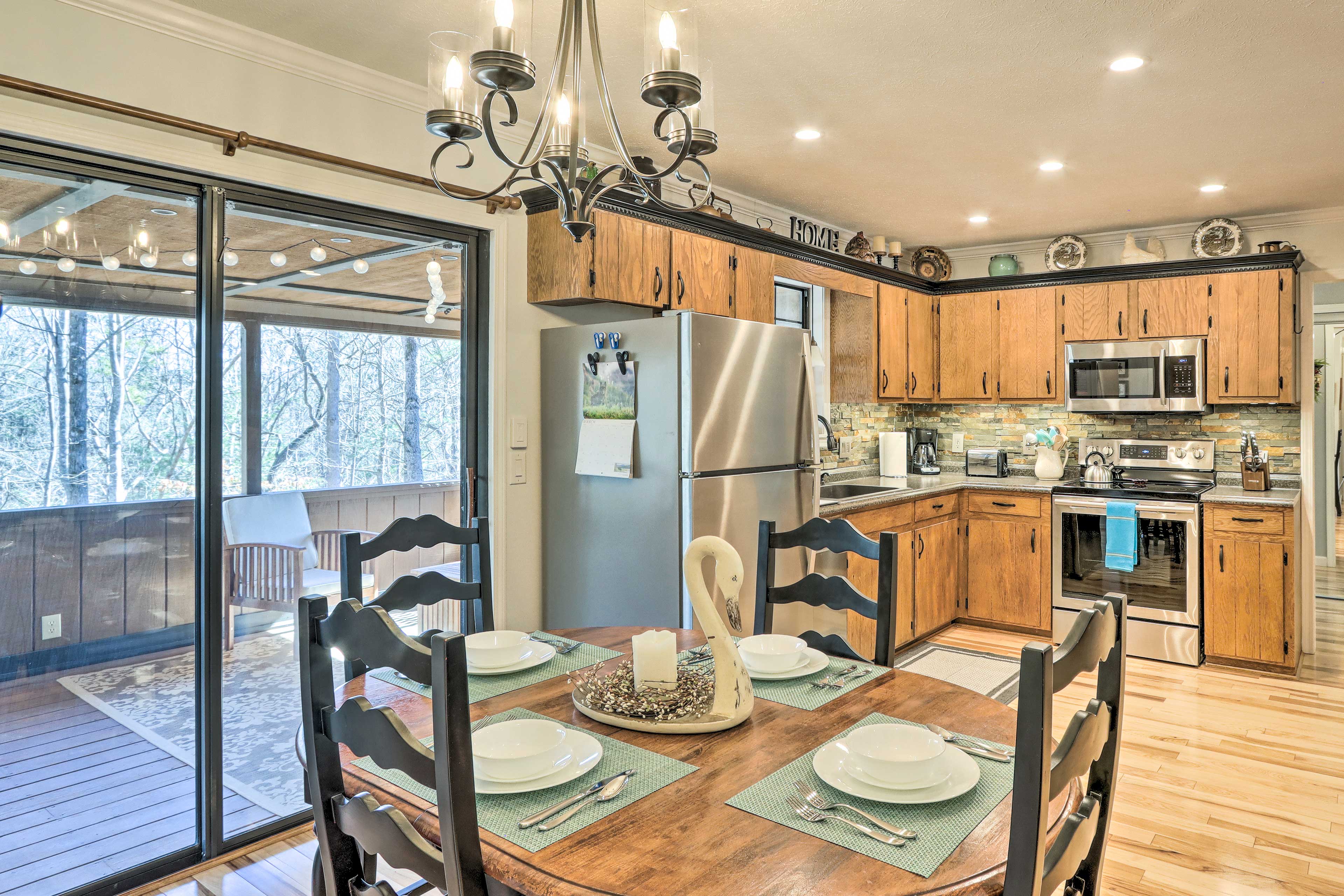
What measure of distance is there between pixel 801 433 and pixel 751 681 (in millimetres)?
1983

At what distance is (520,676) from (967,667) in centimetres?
319

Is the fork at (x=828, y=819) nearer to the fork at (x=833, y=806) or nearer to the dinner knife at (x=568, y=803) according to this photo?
the fork at (x=833, y=806)

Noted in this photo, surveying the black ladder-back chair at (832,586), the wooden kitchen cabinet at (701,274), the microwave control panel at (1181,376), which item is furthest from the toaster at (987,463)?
the black ladder-back chair at (832,586)

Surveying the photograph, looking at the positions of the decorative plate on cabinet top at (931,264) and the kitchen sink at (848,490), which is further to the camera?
the decorative plate on cabinet top at (931,264)

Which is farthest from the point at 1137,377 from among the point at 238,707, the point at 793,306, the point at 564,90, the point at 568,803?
the point at 238,707

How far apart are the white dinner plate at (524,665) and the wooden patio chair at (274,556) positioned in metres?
0.99

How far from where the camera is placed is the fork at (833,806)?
3.61ft

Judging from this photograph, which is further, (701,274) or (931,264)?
(931,264)

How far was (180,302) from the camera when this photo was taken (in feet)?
8.08

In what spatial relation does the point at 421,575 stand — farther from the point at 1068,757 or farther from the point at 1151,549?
the point at 1151,549

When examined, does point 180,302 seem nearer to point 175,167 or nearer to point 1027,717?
point 175,167

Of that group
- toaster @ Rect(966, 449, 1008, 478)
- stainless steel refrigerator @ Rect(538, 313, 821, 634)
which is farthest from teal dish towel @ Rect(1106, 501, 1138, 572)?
stainless steel refrigerator @ Rect(538, 313, 821, 634)

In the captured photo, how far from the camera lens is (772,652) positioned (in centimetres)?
185

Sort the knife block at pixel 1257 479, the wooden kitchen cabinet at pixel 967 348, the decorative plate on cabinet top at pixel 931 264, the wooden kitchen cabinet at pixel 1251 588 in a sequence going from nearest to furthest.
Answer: the wooden kitchen cabinet at pixel 1251 588 < the knife block at pixel 1257 479 < the wooden kitchen cabinet at pixel 967 348 < the decorative plate on cabinet top at pixel 931 264
